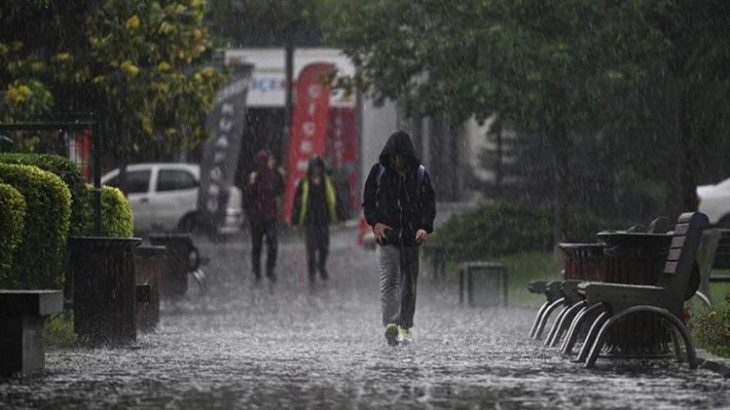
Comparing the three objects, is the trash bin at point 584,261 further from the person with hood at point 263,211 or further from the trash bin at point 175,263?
the person with hood at point 263,211

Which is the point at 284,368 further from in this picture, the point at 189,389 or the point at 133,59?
the point at 133,59

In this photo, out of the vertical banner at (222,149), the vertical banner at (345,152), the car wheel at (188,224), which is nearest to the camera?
the car wheel at (188,224)

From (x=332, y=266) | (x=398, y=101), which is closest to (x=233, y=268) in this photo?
(x=332, y=266)

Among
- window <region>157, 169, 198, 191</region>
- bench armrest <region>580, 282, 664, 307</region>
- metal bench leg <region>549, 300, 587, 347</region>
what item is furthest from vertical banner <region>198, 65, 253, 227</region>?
bench armrest <region>580, 282, 664, 307</region>

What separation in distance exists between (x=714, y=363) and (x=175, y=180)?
35.2 metres

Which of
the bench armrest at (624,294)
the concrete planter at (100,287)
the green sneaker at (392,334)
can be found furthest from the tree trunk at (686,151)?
the bench armrest at (624,294)

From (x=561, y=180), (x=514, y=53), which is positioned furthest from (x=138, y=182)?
(x=514, y=53)

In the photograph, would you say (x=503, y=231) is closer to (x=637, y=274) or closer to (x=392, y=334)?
(x=392, y=334)

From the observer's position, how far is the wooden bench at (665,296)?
50.1ft

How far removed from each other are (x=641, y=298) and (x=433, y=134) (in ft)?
135

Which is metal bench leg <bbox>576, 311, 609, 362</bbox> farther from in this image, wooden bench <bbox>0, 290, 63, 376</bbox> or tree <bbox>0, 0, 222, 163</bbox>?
tree <bbox>0, 0, 222, 163</bbox>

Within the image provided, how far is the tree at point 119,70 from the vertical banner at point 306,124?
20.7 metres

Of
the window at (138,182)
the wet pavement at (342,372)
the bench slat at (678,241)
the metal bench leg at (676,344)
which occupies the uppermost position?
the window at (138,182)

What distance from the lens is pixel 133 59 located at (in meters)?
29.1
